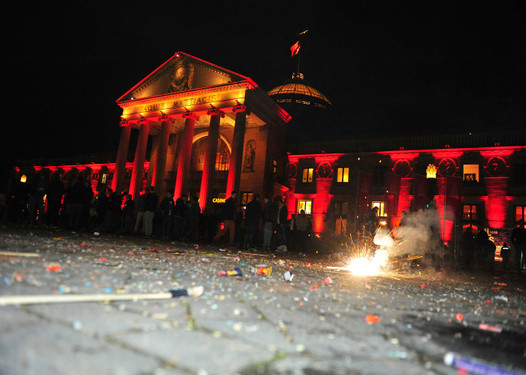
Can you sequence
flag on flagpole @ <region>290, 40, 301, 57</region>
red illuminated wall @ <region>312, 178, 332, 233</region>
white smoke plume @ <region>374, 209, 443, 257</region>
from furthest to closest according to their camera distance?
1. flag on flagpole @ <region>290, 40, 301, 57</region>
2. red illuminated wall @ <region>312, 178, 332, 233</region>
3. white smoke plume @ <region>374, 209, 443, 257</region>

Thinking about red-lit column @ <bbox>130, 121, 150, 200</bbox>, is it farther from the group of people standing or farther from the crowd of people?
the group of people standing

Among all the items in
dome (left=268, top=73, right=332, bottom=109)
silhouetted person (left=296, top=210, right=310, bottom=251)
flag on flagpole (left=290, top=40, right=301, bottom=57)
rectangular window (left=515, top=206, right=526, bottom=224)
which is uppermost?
flag on flagpole (left=290, top=40, right=301, bottom=57)

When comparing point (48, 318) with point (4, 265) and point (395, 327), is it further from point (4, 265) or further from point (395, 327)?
point (395, 327)

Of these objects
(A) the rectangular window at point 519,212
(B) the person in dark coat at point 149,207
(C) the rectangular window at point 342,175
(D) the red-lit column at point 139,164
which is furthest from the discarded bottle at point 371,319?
(D) the red-lit column at point 139,164

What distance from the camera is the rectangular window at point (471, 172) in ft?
80.3

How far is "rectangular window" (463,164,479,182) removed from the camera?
80.3 ft

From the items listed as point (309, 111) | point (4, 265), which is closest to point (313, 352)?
point (4, 265)

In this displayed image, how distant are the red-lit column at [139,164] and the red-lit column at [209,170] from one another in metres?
7.19

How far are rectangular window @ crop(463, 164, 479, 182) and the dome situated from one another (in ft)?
77.8

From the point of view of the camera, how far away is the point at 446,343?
6.37 ft

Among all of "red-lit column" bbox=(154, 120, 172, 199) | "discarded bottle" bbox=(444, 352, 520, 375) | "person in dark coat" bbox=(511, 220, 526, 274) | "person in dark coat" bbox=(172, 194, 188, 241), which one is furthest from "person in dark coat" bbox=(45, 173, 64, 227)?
"person in dark coat" bbox=(511, 220, 526, 274)

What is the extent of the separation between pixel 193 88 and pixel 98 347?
2969 cm

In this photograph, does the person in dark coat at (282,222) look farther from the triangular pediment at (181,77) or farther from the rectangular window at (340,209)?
the triangular pediment at (181,77)

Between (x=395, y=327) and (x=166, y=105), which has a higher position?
(x=166, y=105)
